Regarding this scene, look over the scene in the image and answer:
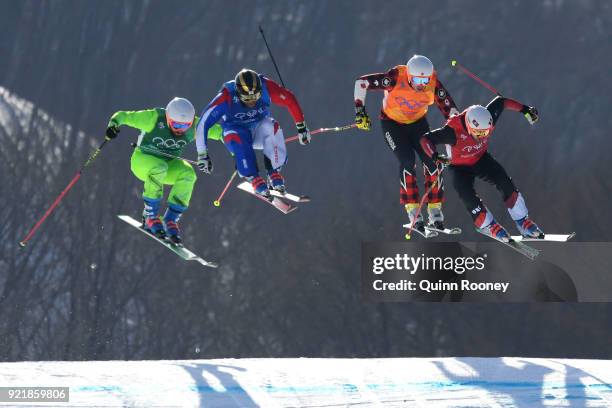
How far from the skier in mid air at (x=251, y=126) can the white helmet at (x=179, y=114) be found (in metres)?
0.19

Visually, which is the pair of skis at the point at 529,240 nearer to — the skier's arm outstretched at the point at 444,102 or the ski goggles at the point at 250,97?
the skier's arm outstretched at the point at 444,102

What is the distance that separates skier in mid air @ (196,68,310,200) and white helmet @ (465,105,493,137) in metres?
1.85

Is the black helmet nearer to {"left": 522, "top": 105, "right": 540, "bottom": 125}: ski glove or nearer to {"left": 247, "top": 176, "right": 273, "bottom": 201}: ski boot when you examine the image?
{"left": 247, "top": 176, "right": 273, "bottom": 201}: ski boot

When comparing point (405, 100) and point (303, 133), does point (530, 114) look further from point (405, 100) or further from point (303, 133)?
point (303, 133)

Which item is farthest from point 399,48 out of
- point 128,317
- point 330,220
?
point 128,317

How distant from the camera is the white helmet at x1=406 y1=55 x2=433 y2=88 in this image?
45.1ft

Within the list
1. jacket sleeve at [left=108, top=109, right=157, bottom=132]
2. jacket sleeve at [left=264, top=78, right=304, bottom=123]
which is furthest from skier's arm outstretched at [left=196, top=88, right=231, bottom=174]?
jacket sleeve at [left=108, top=109, right=157, bottom=132]

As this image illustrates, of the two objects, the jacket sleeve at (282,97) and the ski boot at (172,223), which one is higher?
the jacket sleeve at (282,97)

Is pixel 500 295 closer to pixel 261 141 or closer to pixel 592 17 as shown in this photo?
pixel 261 141

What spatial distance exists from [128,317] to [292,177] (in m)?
12.0

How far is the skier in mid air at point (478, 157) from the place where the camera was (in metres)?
13.5

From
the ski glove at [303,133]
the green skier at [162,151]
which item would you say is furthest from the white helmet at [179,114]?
the ski glove at [303,133]

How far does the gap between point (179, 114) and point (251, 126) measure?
33.2 inches

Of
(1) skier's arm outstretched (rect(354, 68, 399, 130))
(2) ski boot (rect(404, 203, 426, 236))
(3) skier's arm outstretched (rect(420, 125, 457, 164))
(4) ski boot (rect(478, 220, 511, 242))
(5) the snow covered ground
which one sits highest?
(1) skier's arm outstretched (rect(354, 68, 399, 130))
